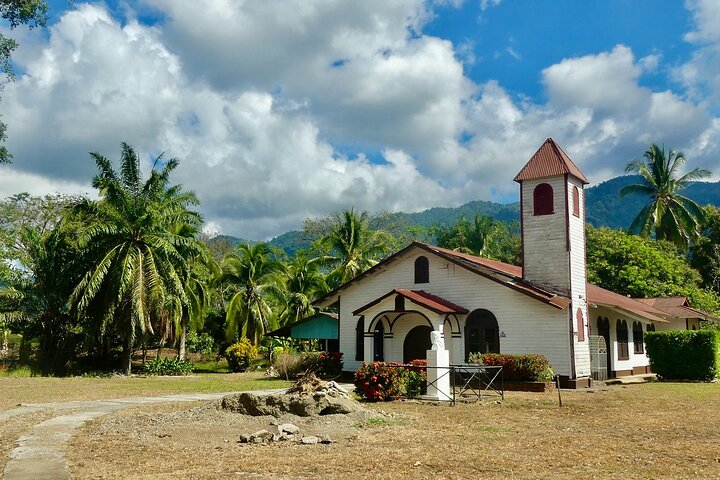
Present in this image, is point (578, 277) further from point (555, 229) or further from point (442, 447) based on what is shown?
point (442, 447)

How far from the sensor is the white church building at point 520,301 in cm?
2555

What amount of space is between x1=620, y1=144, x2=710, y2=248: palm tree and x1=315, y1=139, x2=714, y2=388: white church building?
79.2 feet

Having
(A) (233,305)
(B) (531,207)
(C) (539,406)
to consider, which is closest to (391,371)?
(C) (539,406)

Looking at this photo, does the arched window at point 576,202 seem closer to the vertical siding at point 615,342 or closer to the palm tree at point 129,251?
the vertical siding at point 615,342

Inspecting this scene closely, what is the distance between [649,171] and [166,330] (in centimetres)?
3868

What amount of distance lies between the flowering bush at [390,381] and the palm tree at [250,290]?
22.6 meters

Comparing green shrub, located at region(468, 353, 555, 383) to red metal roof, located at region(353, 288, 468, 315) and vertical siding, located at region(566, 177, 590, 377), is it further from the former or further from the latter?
red metal roof, located at region(353, 288, 468, 315)

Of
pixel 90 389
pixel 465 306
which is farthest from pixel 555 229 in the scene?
pixel 90 389

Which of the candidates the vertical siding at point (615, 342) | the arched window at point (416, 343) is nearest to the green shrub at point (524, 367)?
the arched window at point (416, 343)

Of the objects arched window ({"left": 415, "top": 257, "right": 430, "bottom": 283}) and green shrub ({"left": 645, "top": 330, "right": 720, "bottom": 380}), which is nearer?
green shrub ({"left": 645, "top": 330, "right": 720, "bottom": 380})

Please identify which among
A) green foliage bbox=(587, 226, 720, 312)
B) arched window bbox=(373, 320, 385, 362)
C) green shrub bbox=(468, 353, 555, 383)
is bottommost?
green shrub bbox=(468, 353, 555, 383)

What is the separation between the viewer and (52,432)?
Answer: 13445 mm

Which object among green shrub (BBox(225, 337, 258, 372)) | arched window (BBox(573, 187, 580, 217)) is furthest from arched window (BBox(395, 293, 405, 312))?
green shrub (BBox(225, 337, 258, 372))

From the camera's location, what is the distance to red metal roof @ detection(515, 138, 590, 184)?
27.0m
